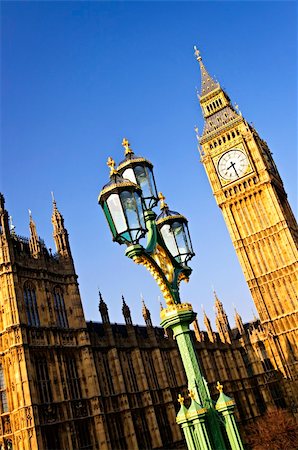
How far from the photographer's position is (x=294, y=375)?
52.7 meters

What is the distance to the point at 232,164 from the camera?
6353 cm

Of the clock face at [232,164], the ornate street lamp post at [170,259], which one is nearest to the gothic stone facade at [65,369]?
the ornate street lamp post at [170,259]

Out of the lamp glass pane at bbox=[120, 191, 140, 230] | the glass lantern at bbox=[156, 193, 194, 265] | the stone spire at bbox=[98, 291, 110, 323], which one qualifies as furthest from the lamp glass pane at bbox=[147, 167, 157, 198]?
the stone spire at bbox=[98, 291, 110, 323]

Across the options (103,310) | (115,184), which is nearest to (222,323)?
(103,310)

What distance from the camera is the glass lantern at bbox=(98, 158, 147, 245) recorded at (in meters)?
8.48

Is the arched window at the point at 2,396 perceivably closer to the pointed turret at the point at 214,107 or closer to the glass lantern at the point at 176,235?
the glass lantern at the point at 176,235

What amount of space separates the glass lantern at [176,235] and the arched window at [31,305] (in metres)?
19.6

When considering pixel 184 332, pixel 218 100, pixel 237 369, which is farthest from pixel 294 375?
pixel 184 332

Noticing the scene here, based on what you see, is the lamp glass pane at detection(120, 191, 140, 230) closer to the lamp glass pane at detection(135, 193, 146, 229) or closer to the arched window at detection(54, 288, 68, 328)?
the lamp glass pane at detection(135, 193, 146, 229)

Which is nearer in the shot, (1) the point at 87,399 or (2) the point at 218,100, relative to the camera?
(1) the point at 87,399

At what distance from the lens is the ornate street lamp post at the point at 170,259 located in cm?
739

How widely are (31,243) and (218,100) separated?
4897 centimetres

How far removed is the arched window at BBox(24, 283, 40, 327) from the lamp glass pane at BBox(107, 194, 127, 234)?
21.0m

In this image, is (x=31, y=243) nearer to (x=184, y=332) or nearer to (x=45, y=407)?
(x=45, y=407)
